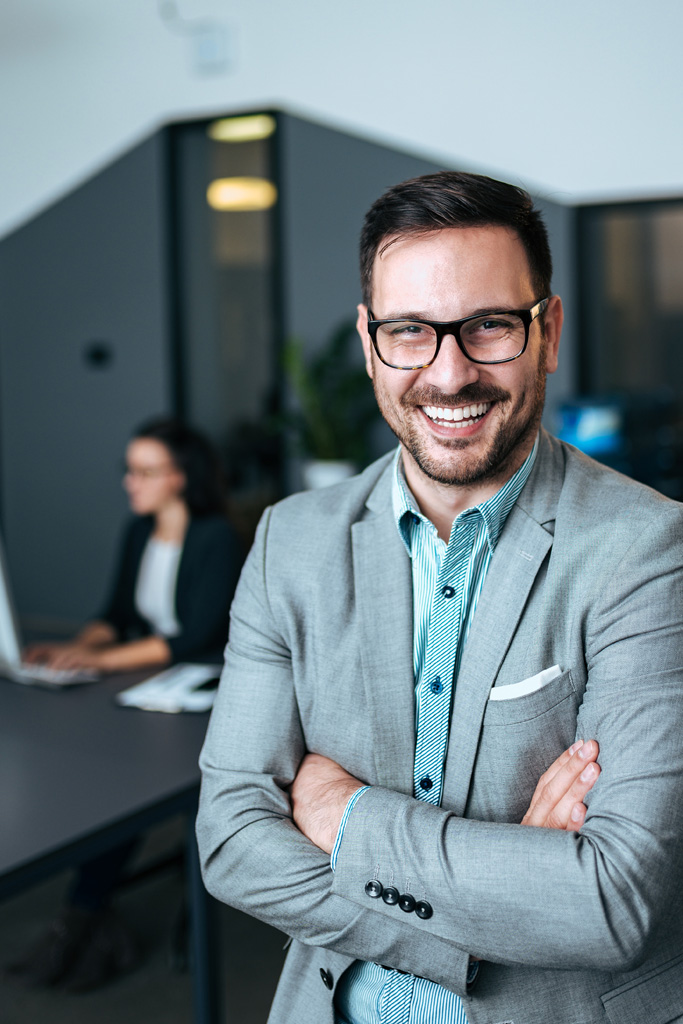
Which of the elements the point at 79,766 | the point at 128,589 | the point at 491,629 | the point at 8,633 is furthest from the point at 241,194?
the point at 491,629

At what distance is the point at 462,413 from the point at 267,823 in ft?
1.88

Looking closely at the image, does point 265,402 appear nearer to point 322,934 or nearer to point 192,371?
point 192,371

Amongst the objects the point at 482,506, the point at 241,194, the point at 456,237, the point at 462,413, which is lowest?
the point at 482,506

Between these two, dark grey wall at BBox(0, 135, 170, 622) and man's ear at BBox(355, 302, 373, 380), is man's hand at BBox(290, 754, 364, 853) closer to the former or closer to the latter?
man's ear at BBox(355, 302, 373, 380)

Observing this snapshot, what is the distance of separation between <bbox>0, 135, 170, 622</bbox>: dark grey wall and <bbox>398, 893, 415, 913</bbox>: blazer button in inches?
206

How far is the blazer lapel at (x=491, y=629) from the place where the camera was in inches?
46.9

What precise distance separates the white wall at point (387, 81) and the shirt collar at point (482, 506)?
13.0ft

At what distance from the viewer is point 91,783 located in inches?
74.1

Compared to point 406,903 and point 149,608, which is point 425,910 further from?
point 149,608

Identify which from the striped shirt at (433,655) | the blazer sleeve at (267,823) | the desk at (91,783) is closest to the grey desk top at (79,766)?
the desk at (91,783)

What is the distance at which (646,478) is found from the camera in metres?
4.89

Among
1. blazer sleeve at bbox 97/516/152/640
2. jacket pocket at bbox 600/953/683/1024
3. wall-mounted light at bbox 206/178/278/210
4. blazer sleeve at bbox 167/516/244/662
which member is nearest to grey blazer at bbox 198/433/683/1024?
jacket pocket at bbox 600/953/683/1024

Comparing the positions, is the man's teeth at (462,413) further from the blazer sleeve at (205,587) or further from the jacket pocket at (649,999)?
the blazer sleeve at (205,587)

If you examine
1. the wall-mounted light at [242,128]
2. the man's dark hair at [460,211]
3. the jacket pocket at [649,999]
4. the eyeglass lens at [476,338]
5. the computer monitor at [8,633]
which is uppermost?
the wall-mounted light at [242,128]
